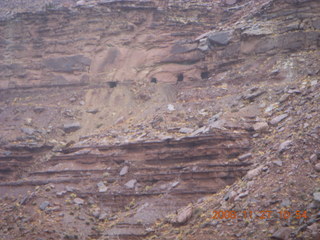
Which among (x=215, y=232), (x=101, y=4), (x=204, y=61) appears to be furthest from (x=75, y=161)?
(x=101, y=4)

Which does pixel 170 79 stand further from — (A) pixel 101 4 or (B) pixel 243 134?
(B) pixel 243 134

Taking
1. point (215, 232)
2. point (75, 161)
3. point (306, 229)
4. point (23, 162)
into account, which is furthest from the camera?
point (23, 162)

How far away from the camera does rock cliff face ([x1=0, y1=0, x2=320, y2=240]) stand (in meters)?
12.9

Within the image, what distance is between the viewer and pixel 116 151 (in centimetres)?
1666

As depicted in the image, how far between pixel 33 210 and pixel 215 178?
735 cm
